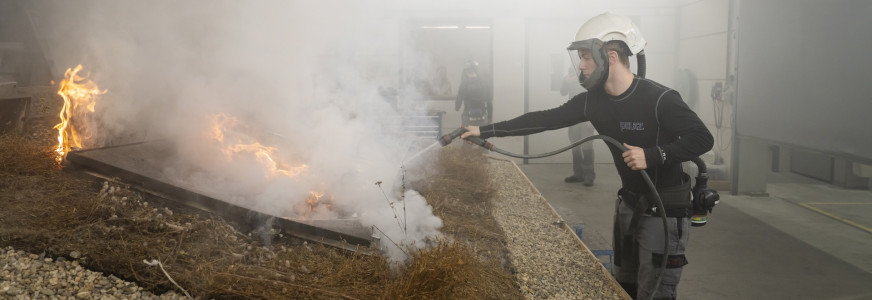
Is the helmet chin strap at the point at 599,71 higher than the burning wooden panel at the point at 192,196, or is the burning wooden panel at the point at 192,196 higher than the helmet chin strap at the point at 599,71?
the helmet chin strap at the point at 599,71

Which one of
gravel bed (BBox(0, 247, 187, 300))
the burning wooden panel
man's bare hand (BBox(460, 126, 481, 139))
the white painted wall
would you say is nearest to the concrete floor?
the white painted wall

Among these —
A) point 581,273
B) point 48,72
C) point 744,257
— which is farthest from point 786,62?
point 48,72

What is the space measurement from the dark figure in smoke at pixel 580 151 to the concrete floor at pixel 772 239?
171mm

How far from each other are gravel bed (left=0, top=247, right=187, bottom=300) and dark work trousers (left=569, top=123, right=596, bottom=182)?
6.82 metres

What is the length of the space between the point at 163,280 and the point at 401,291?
4.12 feet

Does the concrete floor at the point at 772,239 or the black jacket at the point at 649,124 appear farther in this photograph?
the concrete floor at the point at 772,239

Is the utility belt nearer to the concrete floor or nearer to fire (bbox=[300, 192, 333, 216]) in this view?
the concrete floor

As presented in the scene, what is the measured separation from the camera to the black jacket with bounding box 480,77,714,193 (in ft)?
10.1

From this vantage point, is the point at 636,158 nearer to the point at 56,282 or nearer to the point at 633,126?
the point at 633,126

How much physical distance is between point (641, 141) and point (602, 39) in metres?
0.59

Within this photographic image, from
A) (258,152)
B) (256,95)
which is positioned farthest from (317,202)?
(256,95)

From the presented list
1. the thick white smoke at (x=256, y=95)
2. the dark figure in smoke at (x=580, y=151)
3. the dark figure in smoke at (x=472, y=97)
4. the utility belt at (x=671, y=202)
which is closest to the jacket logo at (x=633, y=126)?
the utility belt at (x=671, y=202)

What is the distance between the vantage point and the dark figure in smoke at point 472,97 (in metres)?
11.1

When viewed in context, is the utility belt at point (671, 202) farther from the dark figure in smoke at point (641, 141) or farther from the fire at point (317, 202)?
the fire at point (317, 202)
